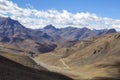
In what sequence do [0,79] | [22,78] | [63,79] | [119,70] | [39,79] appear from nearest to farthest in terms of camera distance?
[0,79] < [22,78] < [39,79] < [63,79] < [119,70]

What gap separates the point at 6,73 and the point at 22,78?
2.89 metres

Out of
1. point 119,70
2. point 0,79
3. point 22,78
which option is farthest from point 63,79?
point 119,70

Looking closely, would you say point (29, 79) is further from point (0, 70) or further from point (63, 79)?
point (63, 79)

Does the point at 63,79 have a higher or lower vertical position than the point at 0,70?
higher

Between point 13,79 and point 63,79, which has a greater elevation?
point 63,79

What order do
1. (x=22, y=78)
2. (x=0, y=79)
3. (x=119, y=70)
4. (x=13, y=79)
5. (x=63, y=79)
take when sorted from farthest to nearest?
1. (x=119, y=70)
2. (x=63, y=79)
3. (x=22, y=78)
4. (x=13, y=79)
5. (x=0, y=79)

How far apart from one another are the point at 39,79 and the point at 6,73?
8.44 m

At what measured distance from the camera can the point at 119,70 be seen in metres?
195

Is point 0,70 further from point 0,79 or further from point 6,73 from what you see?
point 0,79

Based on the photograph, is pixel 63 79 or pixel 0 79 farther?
pixel 63 79

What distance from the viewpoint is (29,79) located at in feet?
185

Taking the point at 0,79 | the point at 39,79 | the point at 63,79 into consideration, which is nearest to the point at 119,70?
the point at 63,79

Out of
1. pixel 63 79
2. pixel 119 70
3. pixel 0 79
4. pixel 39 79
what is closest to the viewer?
pixel 0 79

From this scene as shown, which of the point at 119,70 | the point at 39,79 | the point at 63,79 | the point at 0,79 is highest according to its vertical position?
the point at 119,70
